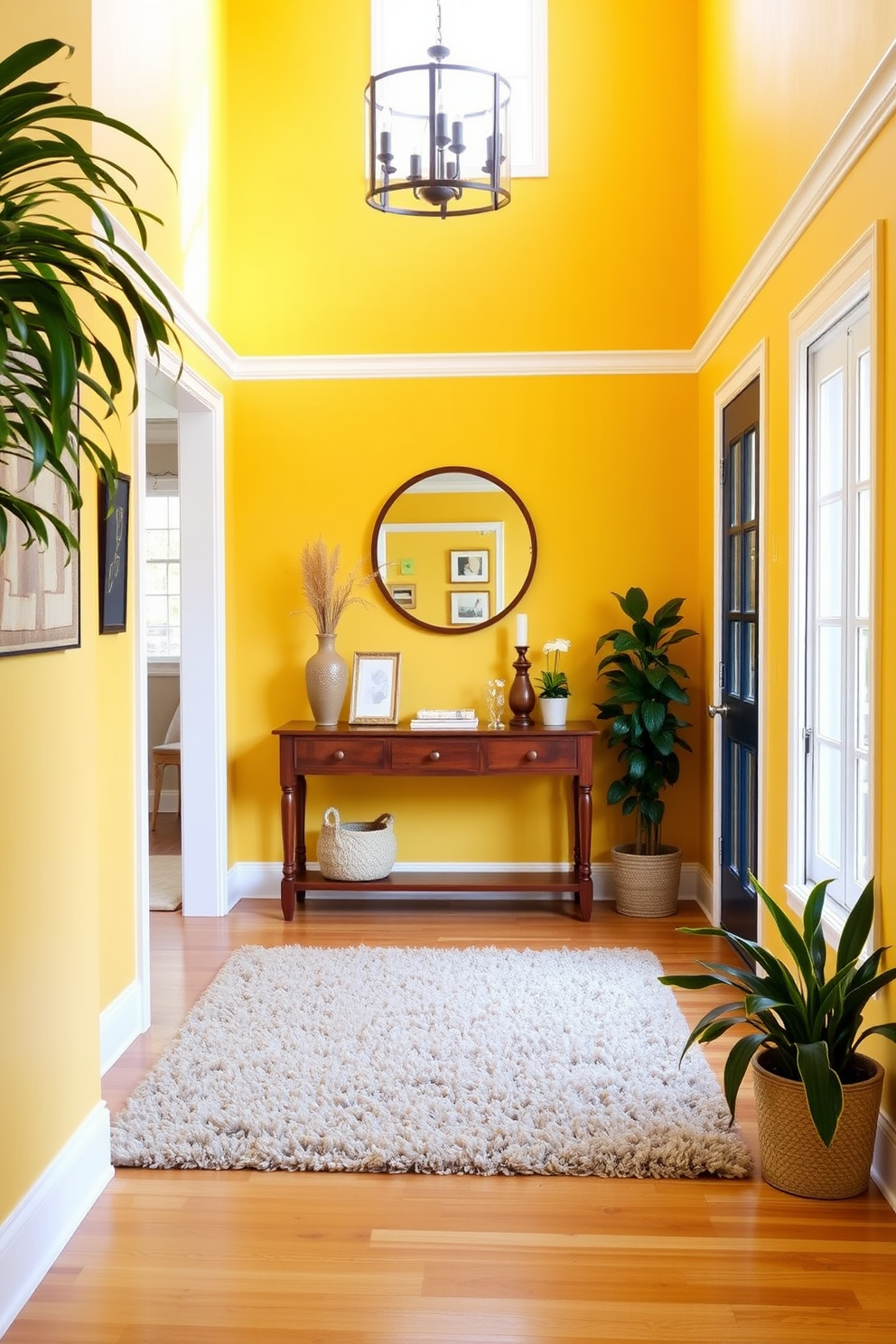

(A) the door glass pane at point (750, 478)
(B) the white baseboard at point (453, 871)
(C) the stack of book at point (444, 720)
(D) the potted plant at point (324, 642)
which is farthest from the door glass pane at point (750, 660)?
(D) the potted plant at point (324, 642)

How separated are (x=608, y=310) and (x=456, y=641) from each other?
1.68m

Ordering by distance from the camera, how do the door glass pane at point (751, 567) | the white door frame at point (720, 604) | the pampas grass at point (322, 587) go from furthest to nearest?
the pampas grass at point (322, 587) → the door glass pane at point (751, 567) → the white door frame at point (720, 604)

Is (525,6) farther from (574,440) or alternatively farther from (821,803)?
(821,803)

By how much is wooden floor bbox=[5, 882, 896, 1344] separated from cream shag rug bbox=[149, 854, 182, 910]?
265 cm

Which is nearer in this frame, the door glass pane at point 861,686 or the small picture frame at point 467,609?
the door glass pane at point 861,686

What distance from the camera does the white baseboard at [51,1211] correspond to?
2111 millimetres

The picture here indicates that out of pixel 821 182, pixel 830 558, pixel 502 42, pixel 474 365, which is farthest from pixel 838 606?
pixel 502 42

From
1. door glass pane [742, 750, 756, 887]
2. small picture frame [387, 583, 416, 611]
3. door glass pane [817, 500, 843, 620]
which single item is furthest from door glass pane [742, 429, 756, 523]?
small picture frame [387, 583, 416, 611]

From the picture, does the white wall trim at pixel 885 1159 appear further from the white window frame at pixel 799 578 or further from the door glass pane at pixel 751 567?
the door glass pane at pixel 751 567

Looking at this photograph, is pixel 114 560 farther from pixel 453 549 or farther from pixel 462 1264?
pixel 453 549

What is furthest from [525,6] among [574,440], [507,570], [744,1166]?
[744,1166]

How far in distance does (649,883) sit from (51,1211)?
325cm

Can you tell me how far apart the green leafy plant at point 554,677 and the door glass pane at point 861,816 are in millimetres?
2205

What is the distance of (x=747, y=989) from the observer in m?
2.74
